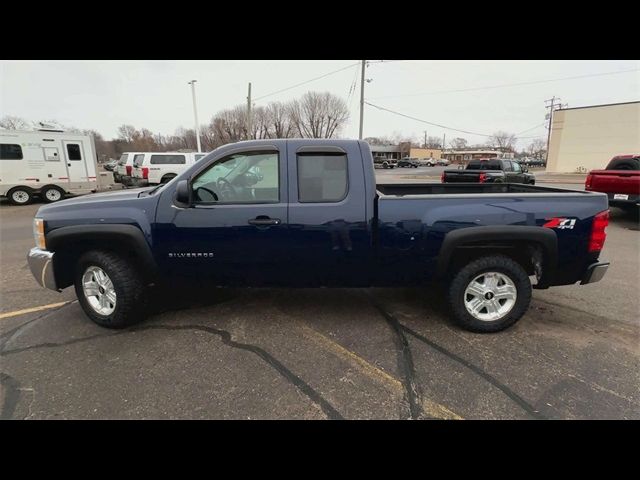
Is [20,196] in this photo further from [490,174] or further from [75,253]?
[490,174]

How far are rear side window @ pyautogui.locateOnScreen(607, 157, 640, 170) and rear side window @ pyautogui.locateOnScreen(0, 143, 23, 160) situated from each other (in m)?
19.3

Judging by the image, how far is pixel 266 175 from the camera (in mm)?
3262

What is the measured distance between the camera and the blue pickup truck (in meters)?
3.12

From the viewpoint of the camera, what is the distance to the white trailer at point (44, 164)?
1229 centimetres

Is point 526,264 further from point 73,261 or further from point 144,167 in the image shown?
point 144,167

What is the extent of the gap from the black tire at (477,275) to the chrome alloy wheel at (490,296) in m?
0.03

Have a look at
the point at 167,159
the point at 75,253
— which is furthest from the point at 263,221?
the point at 167,159

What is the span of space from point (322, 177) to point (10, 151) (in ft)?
48.0

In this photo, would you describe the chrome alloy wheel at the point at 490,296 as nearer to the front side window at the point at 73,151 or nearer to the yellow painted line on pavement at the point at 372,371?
the yellow painted line on pavement at the point at 372,371

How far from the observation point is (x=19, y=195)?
12.7 meters

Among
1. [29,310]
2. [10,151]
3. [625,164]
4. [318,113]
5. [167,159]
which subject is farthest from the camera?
[318,113]

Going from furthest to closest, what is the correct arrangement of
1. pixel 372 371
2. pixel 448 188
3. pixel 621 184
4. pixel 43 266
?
pixel 621 184 < pixel 448 188 < pixel 43 266 < pixel 372 371
